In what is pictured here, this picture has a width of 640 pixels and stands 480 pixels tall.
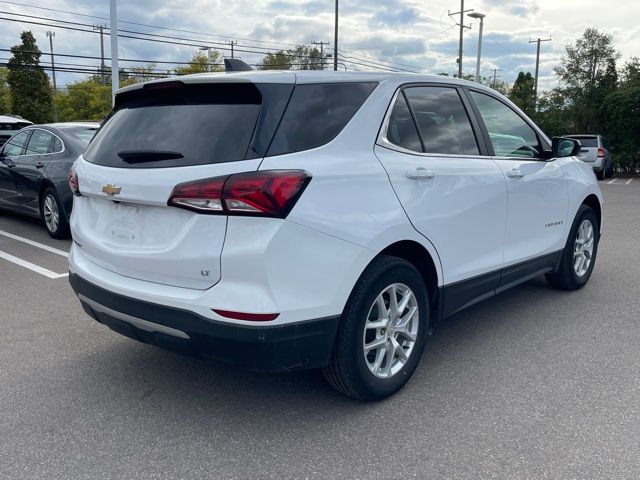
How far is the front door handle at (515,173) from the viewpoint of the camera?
4.14 meters

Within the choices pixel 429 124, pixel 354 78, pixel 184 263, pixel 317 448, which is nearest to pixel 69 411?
pixel 184 263

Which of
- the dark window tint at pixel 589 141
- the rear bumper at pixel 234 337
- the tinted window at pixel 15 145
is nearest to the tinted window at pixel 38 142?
the tinted window at pixel 15 145

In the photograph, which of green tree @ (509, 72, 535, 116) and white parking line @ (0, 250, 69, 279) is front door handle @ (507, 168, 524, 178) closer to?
A: white parking line @ (0, 250, 69, 279)

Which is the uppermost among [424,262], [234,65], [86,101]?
[86,101]

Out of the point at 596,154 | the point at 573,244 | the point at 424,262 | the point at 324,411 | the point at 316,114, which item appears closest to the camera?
the point at 316,114

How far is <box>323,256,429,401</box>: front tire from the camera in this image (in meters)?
2.93

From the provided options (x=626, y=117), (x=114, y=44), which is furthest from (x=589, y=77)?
(x=114, y=44)

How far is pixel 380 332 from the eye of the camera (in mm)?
3188

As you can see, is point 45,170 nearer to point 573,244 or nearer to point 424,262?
point 424,262

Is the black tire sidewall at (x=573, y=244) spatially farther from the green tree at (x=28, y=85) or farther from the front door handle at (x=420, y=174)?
the green tree at (x=28, y=85)

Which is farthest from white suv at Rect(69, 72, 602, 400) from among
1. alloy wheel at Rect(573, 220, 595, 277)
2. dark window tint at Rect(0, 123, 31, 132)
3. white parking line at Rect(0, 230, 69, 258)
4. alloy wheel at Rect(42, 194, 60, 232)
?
dark window tint at Rect(0, 123, 31, 132)

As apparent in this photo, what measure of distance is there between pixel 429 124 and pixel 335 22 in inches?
1256

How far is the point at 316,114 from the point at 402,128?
0.66 metres

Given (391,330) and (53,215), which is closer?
(391,330)
